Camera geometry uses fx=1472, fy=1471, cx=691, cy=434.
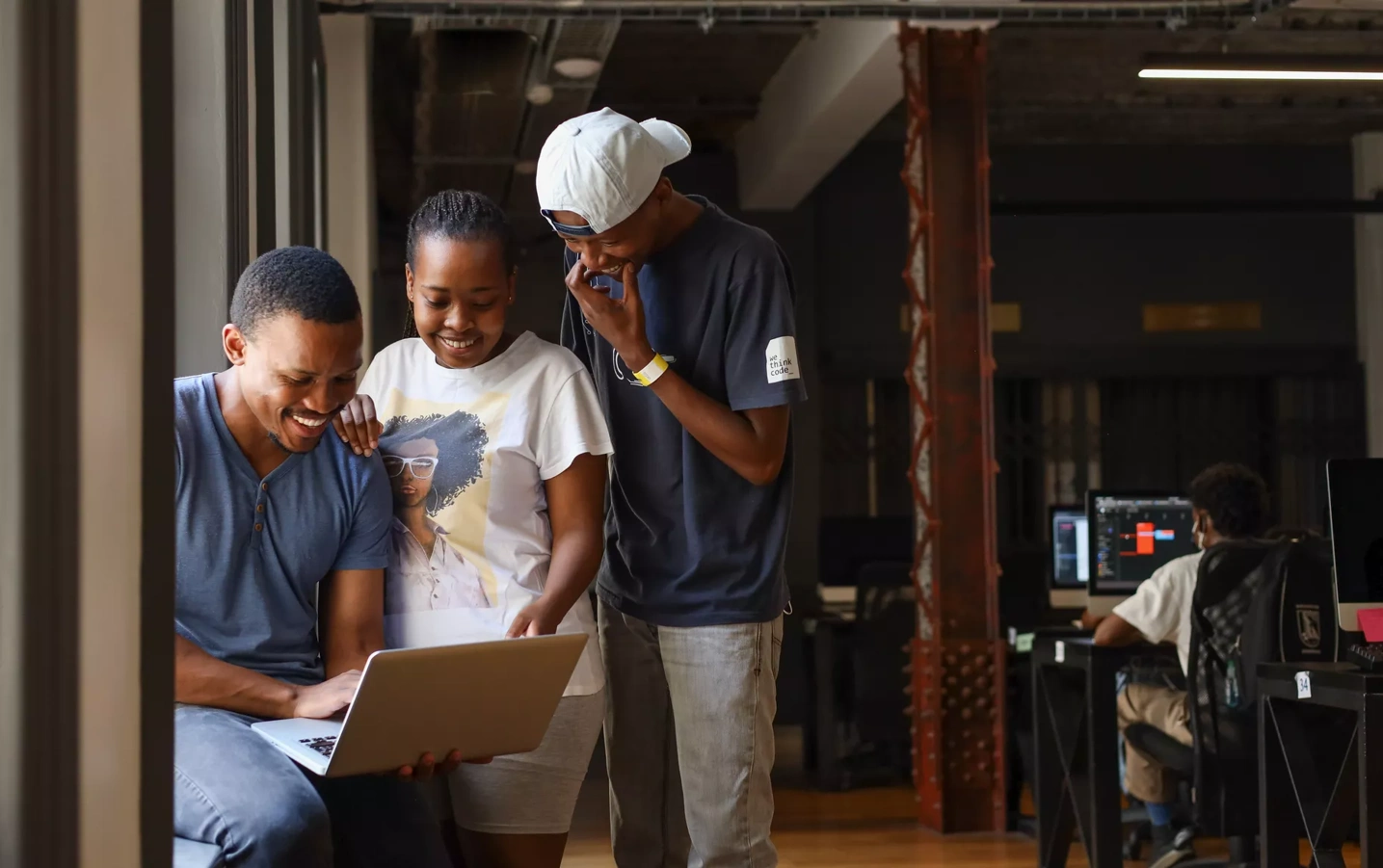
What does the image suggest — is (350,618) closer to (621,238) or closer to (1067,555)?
(621,238)

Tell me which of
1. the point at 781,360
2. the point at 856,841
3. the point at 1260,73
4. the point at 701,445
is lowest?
the point at 856,841

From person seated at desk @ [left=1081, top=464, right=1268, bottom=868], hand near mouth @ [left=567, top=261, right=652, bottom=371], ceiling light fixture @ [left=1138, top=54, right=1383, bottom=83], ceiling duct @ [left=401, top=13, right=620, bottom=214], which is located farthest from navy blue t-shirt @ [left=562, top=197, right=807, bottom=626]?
ceiling light fixture @ [left=1138, top=54, right=1383, bottom=83]

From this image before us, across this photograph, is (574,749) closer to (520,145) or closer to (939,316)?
(939,316)

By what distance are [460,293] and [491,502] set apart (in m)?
0.27

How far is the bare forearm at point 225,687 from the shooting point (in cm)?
166

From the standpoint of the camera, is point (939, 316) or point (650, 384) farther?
point (939, 316)

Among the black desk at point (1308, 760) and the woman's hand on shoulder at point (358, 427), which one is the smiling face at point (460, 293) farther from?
the black desk at point (1308, 760)

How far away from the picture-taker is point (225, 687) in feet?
5.48

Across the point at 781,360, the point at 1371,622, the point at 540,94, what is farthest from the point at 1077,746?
the point at 540,94

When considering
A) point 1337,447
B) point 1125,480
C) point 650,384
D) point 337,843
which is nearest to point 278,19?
point 650,384

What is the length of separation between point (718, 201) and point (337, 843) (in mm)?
7877

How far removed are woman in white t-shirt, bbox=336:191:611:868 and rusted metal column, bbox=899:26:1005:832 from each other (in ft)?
12.6

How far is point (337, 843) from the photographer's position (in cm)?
175

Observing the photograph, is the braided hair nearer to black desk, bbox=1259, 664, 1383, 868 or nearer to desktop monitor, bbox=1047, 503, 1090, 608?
black desk, bbox=1259, 664, 1383, 868
